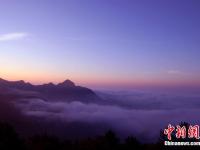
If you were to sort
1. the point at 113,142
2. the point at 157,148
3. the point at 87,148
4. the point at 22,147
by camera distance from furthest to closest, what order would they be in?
the point at 113,142 → the point at 87,148 → the point at 157,148 → the point at 22,147

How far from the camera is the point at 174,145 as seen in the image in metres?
60.4

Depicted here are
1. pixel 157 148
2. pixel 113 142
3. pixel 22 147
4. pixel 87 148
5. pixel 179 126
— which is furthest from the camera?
pixel 113 142

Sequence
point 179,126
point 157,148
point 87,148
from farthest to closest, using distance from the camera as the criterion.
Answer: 1. point 87,148
2. point 157,148
3. point 179,126

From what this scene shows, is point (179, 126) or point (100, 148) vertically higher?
point (179, 126)

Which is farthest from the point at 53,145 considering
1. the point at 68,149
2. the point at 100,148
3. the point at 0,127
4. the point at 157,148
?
the point at 157,148

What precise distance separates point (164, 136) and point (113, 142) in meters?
24.2

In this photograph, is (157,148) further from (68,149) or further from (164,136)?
(68,149)

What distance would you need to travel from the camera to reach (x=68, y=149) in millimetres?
76188

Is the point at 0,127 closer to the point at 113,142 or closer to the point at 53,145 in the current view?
the point at 53,145

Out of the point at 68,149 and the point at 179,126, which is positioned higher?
the point at 179,126

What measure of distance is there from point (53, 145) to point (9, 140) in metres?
15.1

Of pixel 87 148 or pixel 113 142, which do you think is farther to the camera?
pixel 113 142

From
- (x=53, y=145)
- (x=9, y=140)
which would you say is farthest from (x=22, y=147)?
(x=53, y=145)

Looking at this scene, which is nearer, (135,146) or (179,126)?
(179,126)
